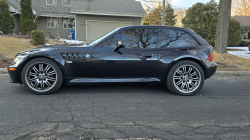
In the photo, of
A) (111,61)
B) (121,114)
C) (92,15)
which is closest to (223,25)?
(111,61)

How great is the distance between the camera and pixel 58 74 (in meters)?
3.82

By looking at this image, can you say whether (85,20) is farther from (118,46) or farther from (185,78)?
(185,78)

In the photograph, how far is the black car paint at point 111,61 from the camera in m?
3.81

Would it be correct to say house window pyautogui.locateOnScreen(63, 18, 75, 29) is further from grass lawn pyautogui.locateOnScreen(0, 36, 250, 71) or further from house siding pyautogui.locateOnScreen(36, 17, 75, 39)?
grass lawn pyautogui.locateOnScreen(0, 36, 250, 71)

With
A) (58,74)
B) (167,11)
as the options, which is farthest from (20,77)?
(167,11)

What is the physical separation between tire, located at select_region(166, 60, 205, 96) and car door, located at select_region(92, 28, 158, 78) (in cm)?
47

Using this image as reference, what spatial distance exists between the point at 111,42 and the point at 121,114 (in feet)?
5.48

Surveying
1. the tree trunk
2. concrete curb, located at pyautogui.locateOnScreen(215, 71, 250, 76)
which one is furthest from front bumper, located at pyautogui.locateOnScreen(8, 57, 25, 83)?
the tree trunk

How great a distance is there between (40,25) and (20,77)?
66.4 ft

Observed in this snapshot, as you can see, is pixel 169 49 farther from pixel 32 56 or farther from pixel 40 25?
pixel 40 25

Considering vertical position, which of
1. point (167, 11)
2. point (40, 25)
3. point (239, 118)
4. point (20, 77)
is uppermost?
point (167, 11)

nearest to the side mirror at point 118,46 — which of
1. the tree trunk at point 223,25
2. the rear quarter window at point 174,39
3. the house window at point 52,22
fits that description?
the rear quarter window at point 174,39

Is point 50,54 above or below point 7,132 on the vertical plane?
above

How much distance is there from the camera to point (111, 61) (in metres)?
3.93
